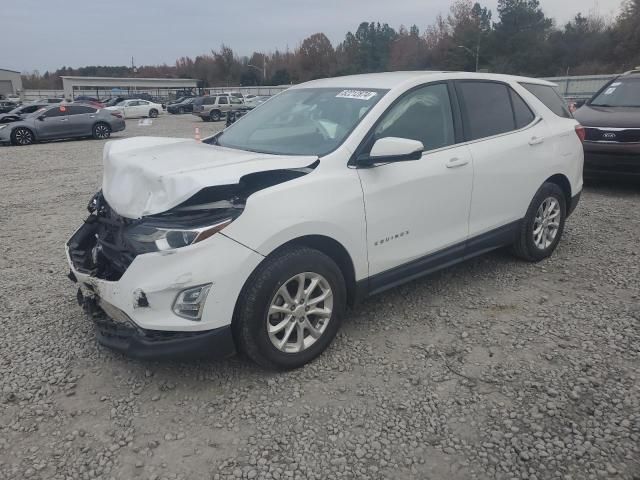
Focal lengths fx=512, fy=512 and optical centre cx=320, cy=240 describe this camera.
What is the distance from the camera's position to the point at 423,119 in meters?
3.85

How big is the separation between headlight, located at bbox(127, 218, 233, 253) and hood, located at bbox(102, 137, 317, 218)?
0.13m

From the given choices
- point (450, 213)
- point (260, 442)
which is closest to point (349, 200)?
point (450, 213)

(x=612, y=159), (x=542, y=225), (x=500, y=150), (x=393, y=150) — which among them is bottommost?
(x=542, y=225)

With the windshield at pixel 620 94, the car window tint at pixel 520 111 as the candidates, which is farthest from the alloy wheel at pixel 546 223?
the windshield at pixel 620 94

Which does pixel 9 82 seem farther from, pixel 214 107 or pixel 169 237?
pixel 169 237

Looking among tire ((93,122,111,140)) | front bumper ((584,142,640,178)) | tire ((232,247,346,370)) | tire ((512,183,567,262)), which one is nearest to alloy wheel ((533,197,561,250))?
tire ((512,183,567,262))

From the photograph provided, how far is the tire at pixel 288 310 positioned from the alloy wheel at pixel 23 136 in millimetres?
19389

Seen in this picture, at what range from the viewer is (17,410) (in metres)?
2.91

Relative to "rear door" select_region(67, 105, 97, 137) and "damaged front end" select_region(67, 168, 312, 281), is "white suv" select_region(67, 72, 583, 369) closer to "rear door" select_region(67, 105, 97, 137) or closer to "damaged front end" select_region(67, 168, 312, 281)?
"damaged front end" select_region(67, 168, 312, 281)

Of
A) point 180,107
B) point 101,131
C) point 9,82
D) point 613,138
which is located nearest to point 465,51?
point 180,107

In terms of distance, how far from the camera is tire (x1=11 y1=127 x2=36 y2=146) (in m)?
18.6

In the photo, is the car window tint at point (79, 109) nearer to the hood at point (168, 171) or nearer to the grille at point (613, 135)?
the hood at point (168, 171)

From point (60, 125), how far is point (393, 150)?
19730 millimetres

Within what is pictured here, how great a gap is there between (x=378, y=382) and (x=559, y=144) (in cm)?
311
